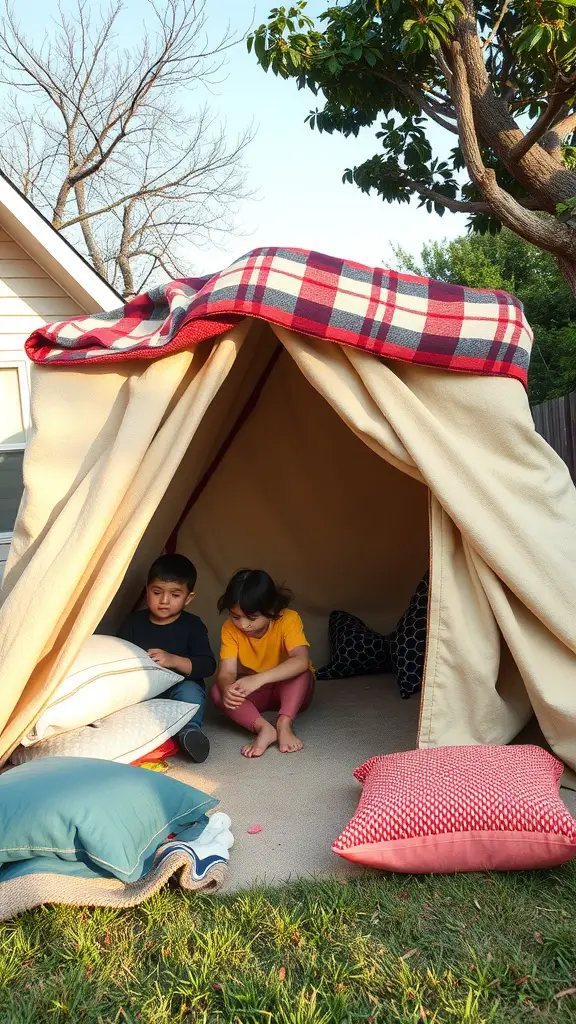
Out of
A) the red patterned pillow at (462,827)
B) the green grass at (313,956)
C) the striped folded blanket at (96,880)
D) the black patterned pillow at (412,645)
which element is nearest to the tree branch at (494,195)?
the black patterned pillow at (412,645)

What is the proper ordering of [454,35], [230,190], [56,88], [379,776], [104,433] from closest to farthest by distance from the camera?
[379,776]
[104,433]
[454,35]
[56,88]
[230,190]

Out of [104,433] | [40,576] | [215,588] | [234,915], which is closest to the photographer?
[234,915]

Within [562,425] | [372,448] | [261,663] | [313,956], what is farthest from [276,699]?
[562,425]

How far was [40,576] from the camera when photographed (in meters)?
2.75

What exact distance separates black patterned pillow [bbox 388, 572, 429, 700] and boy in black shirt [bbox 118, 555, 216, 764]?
952mm

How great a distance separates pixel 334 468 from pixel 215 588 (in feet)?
2.97

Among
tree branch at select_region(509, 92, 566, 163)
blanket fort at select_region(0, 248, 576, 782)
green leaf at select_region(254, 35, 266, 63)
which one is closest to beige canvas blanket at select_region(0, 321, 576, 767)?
blanket fort at select_region(0, 248, 576, 782)

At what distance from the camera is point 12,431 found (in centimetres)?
528

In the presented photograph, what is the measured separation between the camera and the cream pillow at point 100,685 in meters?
2.86

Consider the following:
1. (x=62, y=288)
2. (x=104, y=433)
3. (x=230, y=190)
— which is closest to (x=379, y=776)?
(x=104, y=433)

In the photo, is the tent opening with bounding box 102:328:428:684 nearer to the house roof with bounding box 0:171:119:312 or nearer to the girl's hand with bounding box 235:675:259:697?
the girl's hand with bounding box 235:675:259:697

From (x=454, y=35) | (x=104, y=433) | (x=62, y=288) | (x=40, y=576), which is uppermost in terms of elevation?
(x=454, y=35)

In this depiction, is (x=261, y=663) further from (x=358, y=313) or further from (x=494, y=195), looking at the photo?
(x=494, y=195)

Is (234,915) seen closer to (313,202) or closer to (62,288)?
(62,288)
